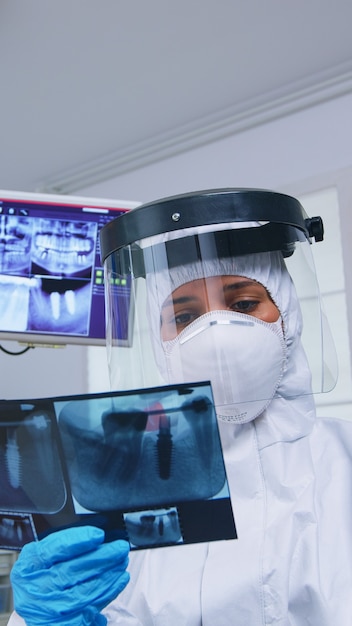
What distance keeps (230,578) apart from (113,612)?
25cm

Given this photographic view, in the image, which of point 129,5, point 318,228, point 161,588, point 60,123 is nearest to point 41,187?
point 60,123

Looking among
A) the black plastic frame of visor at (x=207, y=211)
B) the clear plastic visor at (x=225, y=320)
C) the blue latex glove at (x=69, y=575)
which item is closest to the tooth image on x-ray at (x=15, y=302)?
the clear plastic visor at (x=225, y=320)

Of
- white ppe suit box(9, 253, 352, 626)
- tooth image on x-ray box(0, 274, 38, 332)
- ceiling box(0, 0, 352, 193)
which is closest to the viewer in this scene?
white ppe suit box(9, 253, 352, 626)

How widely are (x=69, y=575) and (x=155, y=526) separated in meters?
0.15

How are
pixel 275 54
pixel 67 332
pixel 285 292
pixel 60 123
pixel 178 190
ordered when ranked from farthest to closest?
pixel 178 190
pixel 60 123
pixel 275 54
pixel 67 332
pixel 285 292

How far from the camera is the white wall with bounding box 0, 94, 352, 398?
2820 mm

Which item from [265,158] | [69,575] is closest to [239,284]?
[69,575]

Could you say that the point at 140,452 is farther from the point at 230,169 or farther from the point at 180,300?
the point at 230,169

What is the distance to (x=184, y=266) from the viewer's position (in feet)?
4.43

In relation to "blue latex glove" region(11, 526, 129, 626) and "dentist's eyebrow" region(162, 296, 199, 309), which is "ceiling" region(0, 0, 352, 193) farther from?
"blue latex glove" region(11, 526, 129, 626)

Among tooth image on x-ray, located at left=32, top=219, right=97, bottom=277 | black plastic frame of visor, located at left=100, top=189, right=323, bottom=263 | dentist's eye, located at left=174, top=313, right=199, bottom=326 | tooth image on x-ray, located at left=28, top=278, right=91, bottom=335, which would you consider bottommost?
dentist's eye, located at left=174, top=313, right=199, bottom=326

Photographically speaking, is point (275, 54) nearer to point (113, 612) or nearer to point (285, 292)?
point (285, 292)

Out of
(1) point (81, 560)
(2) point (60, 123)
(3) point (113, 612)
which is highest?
(2) point (60, 123)

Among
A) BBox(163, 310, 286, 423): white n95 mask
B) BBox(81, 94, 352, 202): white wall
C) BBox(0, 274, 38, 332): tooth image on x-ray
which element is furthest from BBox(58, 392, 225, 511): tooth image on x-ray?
BBox(81, 94, 352, 202): white wall
